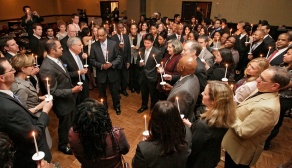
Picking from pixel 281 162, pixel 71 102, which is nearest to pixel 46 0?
pixel 71 102

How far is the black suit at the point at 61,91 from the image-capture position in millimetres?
2594

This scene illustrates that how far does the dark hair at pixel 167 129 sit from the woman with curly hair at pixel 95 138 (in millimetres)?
288

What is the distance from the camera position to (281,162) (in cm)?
285

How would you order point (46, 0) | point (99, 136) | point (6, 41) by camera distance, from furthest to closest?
point (46, 0) < point (6, 41) < point (99, 136)

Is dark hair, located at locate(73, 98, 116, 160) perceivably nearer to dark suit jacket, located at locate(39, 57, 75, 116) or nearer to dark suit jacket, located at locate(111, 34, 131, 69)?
dark suit jacket, located at locate(39, 57, 75, 116)

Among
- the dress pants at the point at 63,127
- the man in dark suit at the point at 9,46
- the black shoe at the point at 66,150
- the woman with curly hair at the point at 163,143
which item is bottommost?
the black shoe at the point at 66,150

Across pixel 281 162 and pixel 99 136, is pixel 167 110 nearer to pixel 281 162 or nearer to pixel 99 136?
pixel 99 136

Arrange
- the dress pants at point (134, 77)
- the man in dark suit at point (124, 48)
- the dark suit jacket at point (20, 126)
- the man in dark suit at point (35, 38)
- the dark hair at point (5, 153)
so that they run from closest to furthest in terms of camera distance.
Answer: the dark hair at point (5, 153) < the dark suit jacket at point (20, 126) < the man in dark suit at point (124, 48) < the man in dark suit at point (35, 38) < the dress pants at point (134, 77)

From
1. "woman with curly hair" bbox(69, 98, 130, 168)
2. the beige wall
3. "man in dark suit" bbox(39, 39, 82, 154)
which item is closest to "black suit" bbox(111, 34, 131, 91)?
"man in dark suit" bbox(39, 39, 82, 154)

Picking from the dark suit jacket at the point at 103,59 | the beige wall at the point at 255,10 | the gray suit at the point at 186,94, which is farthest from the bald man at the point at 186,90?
the beige wall at the point at 255,10

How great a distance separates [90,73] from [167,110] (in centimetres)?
424

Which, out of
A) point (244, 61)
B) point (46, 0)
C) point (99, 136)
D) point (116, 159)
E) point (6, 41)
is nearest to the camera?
point (99, 136)

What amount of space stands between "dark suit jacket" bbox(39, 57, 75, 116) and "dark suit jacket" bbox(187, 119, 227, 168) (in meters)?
1.87

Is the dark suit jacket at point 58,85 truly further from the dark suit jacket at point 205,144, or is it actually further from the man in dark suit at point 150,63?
the dark suit jacket at point 205,144
